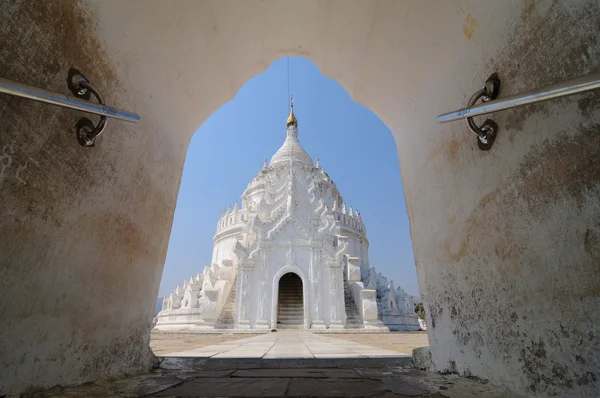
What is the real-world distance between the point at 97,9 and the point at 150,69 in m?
0.73

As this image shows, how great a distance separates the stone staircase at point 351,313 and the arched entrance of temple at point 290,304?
2.35m

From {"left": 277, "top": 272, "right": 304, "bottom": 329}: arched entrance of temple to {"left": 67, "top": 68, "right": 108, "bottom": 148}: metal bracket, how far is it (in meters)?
15.0

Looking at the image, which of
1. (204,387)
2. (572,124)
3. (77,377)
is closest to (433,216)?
(572,124)

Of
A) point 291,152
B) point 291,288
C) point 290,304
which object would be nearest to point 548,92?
point 290,304

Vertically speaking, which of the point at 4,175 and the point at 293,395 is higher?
the point at 4,175

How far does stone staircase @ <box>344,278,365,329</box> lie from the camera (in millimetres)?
15914

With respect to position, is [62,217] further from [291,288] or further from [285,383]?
[291,288]

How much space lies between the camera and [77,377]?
7.04 ft

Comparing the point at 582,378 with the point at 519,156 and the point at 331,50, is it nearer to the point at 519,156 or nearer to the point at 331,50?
the point at 519,156

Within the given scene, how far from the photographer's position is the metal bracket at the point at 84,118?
200 centimetres

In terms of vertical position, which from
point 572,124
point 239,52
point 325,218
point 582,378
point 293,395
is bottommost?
point 293,395

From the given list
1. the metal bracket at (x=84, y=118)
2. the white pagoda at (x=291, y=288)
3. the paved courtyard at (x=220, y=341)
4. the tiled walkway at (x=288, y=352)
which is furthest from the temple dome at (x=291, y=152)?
the metal bracket at (x=84, y=118)

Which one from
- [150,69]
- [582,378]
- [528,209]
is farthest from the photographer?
[150,69]

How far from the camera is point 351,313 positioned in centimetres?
1673
